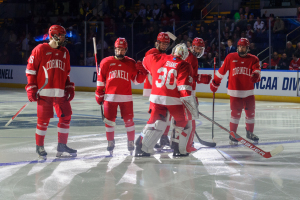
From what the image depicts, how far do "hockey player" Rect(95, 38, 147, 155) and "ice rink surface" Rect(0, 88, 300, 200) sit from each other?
0.56m

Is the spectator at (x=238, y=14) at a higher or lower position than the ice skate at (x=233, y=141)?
higher

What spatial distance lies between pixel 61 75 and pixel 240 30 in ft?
30.1

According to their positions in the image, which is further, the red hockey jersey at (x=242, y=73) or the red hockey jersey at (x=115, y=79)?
the red hockey jersey at (x=242, y=73)

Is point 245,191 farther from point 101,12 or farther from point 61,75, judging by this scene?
point 101,12

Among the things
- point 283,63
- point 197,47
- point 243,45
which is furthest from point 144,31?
point 197,47

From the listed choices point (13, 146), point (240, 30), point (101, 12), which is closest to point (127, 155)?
point (13, 146)

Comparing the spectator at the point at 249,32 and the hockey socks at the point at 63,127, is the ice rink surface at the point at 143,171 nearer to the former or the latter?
the hockey socks at the point at 63,127

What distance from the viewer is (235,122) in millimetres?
7098

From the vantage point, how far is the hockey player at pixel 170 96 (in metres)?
5.55

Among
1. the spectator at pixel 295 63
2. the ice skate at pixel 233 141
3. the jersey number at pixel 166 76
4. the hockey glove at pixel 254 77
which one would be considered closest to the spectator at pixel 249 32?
the spectator at pixel 295 63

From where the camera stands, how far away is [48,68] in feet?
18.7

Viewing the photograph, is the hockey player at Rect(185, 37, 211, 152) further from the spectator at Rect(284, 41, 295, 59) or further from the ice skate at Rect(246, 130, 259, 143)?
the spectator at Rect(284, 41, 295, 59)

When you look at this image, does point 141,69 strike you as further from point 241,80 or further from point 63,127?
point 241,80

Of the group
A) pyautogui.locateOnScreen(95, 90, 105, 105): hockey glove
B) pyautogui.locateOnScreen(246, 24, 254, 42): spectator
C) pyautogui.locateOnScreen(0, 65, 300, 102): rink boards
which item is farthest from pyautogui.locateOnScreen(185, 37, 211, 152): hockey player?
pyautogui.locateOnScreen(246, 24, 254, 42): spectator
